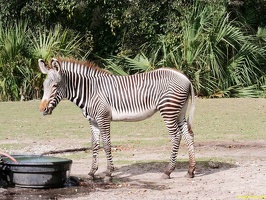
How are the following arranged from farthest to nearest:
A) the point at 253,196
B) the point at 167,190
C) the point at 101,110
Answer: the point at 101,110 < the point at 167,190 < the point at 253,196

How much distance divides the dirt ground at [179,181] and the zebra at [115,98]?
42 centimetres

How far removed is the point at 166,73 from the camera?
12.5m

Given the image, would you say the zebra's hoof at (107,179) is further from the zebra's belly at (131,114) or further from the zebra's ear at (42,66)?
the zebra's ear at (42,66)

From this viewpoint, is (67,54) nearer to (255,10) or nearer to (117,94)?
(255,10)

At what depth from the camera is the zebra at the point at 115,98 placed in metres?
12.2

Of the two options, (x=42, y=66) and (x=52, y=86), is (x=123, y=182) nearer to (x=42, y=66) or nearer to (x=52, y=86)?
(x=52, y=86)

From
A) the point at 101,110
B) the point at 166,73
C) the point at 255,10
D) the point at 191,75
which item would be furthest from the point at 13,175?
the point at 255,10

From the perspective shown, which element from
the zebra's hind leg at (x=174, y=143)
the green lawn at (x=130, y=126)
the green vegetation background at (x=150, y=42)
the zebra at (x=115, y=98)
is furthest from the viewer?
the green vegetation background at (x=150, y=42)

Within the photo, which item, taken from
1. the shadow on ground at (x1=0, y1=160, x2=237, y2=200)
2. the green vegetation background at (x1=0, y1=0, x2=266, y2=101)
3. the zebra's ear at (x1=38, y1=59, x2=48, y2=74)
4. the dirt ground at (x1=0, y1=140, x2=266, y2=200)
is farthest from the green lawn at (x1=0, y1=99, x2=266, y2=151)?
the zebra's ear at (x1=38, y1=59, x2=48, y2=74)

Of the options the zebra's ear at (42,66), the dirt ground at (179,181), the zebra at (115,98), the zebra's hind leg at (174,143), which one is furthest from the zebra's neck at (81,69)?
the dirt ground at (179,181)

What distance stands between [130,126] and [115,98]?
720 centimetres

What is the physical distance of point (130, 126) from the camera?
1958 cm

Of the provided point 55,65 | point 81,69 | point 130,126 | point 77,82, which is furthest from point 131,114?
point 130,126

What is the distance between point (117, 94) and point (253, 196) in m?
3.31
